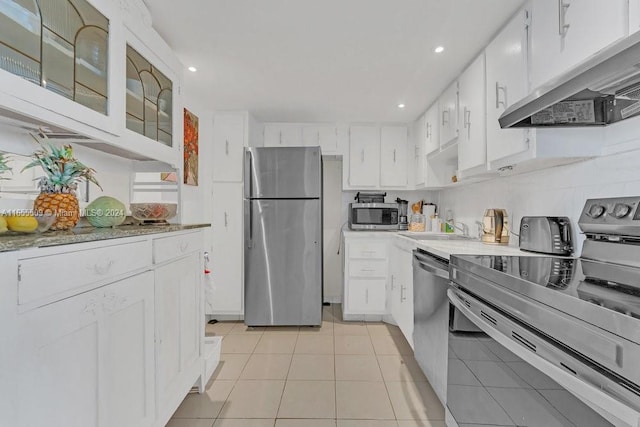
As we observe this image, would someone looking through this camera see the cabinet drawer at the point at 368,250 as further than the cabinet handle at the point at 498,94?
Yes

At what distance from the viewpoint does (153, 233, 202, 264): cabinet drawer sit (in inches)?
58.4

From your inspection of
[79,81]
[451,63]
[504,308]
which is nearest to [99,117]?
[79,81]

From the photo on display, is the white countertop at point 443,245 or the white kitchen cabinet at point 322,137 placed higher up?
the white kitchen cabinet at point 322,137

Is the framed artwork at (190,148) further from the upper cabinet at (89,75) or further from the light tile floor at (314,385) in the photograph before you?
the light tile floor at (314,385)

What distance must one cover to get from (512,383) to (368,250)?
2.36 meters

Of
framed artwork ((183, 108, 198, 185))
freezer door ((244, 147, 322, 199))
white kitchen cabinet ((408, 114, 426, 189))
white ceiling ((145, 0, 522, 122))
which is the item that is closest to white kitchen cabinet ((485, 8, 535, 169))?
white ceiling ((145, 0, 522, 122))

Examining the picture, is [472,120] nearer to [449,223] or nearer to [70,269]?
[449,223]

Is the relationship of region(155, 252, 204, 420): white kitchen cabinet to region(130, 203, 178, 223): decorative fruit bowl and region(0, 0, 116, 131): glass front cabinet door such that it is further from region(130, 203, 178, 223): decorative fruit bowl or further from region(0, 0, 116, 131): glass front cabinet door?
region(0, 0, 116, 131): glass front cabinet door

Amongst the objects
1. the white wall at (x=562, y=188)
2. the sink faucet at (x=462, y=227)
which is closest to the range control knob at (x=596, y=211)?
the white wall at (x=562, y=188)

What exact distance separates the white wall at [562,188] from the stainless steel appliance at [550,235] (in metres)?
0.07

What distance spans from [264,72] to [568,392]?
2.49m

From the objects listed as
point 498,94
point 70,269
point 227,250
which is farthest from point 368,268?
point 70,269

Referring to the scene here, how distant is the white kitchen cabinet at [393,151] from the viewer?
3.72 meters

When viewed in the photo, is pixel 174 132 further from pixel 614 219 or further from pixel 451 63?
pixel 614 219
